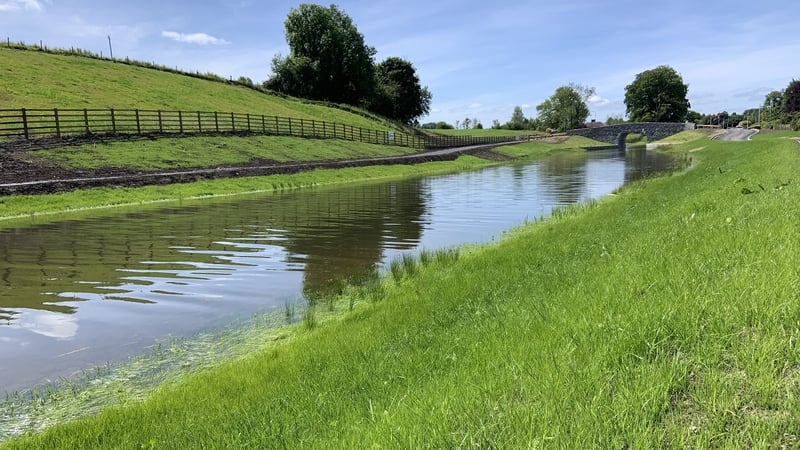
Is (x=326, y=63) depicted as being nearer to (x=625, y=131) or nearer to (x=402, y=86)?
(x=402, y=86)

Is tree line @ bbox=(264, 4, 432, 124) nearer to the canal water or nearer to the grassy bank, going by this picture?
the grassy bank

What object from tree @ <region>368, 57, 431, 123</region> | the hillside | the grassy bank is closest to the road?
the hillside

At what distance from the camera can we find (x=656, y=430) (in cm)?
284

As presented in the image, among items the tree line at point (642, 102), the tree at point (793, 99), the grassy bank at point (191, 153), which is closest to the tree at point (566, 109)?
the tree line at point (642, 102)

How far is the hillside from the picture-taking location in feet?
151

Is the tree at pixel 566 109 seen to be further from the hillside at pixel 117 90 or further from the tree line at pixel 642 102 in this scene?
the hillside at pixel 117 90

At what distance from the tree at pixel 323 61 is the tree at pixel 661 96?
334 ft

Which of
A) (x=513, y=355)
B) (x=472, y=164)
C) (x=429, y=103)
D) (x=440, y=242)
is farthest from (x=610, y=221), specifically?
(x=429, y=103)

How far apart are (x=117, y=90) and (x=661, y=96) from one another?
158 metres

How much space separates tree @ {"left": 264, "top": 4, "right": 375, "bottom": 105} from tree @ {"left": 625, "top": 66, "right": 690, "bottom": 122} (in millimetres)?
101838

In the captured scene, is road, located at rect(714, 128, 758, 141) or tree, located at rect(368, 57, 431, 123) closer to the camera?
road, located at rect(714, 128, 758, 141)

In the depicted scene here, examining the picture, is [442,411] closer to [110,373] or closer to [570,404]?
[570,404]

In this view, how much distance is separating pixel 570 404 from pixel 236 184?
3138 cm

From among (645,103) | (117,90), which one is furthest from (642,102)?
(117,90)
